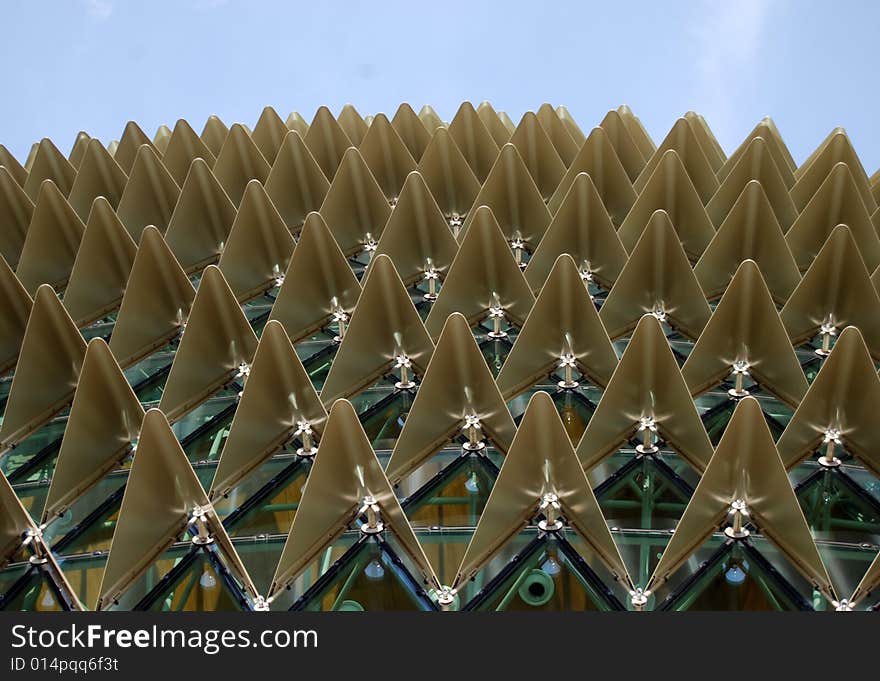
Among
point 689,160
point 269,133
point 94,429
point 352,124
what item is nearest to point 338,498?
point 94,429

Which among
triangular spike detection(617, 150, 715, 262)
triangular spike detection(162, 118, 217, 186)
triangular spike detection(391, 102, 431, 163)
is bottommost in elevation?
triangular spike detection(617, 150, 715, 262)

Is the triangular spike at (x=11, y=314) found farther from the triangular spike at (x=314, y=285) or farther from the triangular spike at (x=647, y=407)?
the triangular spike at (x=647, y=407)

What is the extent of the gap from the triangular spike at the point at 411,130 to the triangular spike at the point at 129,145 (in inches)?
236

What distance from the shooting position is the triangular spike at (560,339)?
17453 millimetres

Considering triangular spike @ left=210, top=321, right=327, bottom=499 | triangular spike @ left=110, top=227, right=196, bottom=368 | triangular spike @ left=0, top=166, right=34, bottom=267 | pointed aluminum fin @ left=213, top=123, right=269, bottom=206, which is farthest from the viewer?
pointed aluminum fin @ left=213, top=123, right=269, bottom=206

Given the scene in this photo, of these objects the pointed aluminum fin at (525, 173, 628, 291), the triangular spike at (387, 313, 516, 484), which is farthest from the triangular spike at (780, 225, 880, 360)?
the triangular spike at (387, 313, 516, 484)

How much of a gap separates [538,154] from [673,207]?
13.4 ft

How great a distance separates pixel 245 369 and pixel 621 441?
6.54 m

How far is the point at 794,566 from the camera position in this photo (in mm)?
14266

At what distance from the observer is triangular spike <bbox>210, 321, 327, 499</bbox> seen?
15.9 m

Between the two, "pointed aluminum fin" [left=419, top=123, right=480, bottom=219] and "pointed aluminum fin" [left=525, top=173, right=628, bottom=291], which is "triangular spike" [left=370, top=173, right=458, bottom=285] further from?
"pointed aluminum fin" [left=419, top=123, right=480, bottom=219]

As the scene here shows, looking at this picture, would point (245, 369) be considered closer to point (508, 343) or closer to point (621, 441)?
point (508, 343)

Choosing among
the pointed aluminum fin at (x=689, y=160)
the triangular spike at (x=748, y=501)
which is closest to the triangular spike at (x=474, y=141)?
the pointed aluminum fin at (x=689, y=160)

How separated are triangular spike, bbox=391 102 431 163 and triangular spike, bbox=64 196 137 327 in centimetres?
851
